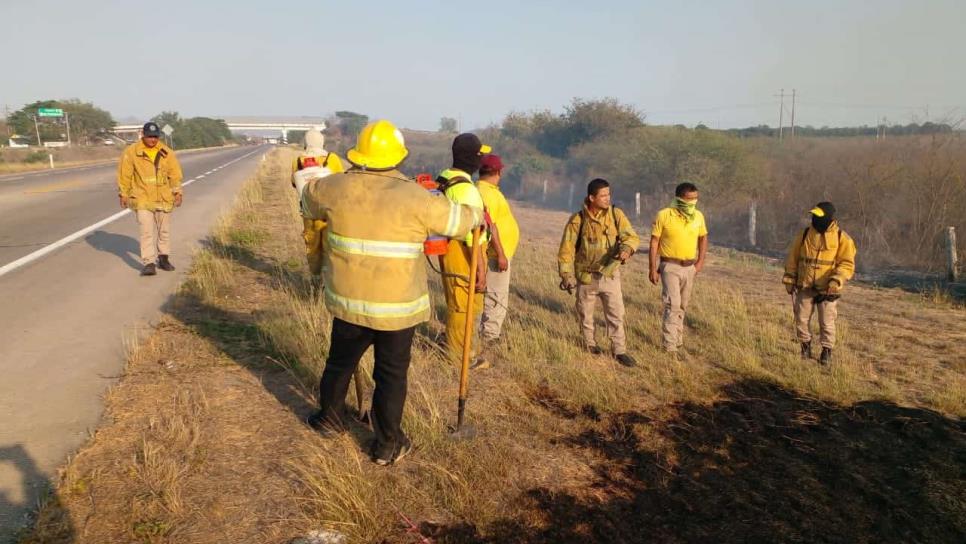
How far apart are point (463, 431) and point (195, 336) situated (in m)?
2.82


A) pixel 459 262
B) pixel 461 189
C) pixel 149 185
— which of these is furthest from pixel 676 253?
pixel 149 185

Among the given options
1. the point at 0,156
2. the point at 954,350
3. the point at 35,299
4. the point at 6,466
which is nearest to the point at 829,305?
the point at 954,350

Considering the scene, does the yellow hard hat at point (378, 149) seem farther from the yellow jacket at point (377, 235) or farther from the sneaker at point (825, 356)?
the sneaker at point (825, 356)

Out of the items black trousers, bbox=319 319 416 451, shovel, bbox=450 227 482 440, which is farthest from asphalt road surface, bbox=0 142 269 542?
shovel, bbox=450 227 482 440

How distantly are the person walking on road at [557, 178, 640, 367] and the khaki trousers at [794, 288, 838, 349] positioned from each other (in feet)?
6.08

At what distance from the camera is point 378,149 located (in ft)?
11.0

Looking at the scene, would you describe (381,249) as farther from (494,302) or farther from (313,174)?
(494,302)

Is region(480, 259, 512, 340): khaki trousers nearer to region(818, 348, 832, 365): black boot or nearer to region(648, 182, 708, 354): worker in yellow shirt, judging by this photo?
region(648, 182, 708, 354): worker in yellow shirt

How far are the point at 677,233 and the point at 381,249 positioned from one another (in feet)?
12.7

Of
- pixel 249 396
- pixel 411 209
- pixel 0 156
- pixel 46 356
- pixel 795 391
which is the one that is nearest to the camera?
pixel 411 209

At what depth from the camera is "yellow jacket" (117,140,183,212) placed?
779 cm

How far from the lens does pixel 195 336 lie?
5.58 m

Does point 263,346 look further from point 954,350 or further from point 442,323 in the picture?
point 954,350

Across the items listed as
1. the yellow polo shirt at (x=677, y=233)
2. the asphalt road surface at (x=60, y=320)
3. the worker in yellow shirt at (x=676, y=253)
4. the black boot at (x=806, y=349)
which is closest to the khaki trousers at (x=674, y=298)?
the worker in yellow shirt at (x=676, y=253)
